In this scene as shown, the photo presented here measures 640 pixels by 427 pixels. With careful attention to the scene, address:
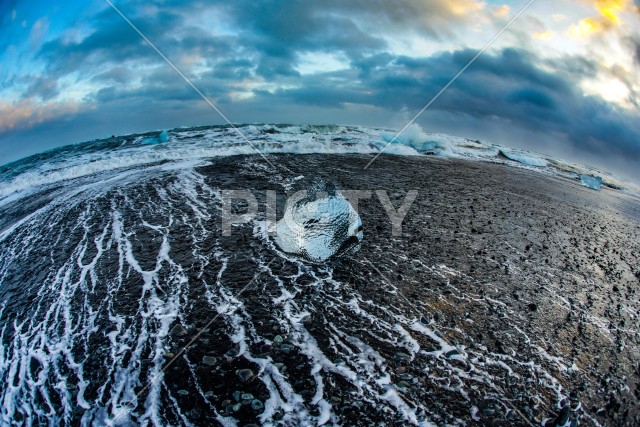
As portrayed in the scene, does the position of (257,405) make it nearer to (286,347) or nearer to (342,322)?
(286,347)

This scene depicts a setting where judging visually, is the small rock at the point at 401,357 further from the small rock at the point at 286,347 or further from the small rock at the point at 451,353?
the small rock at the point at 286,347

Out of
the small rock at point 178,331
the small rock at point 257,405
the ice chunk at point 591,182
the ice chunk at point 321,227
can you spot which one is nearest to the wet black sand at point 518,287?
the ice chunk at point 321,227

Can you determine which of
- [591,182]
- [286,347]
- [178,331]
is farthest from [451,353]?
[591,182]

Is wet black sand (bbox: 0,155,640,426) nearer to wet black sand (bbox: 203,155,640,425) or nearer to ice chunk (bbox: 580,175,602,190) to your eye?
wet black sand (bbox: 203,155,640,425)

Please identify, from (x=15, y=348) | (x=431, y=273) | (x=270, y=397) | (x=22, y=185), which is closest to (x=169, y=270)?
(x=15, y=348)

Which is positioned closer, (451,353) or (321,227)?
(451,353)

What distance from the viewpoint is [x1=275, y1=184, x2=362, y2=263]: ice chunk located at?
4484 millimetres

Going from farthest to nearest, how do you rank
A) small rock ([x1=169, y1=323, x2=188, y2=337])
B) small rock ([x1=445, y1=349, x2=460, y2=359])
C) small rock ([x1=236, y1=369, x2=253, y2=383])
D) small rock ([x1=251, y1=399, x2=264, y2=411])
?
small rock ([x1=169, y1=323, x2=188, y2=337]) < small rock ([x1=445, y1=349, x2=460, y2=359]) < small rock ([x1=236, y1=369, x2=253, y2=383]) < small rock ([x1=251, y1=399, x2=264, y2=411])

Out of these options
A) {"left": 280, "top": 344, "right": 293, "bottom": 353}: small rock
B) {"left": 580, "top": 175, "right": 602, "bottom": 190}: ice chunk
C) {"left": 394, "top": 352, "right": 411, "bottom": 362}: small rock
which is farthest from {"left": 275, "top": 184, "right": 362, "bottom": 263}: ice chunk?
{"left": 580, "top": 175, "right": 602, "bottom": 190}: ice chunk

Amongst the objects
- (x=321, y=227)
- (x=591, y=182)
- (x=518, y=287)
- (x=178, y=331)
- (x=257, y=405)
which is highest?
(x=591, y=182)

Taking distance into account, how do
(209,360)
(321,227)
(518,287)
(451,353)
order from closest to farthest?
(209,360), (451,353), (518,287), (321,227)

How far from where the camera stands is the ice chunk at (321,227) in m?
4.48

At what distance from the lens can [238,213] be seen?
6.20 metres

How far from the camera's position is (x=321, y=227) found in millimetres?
4477
